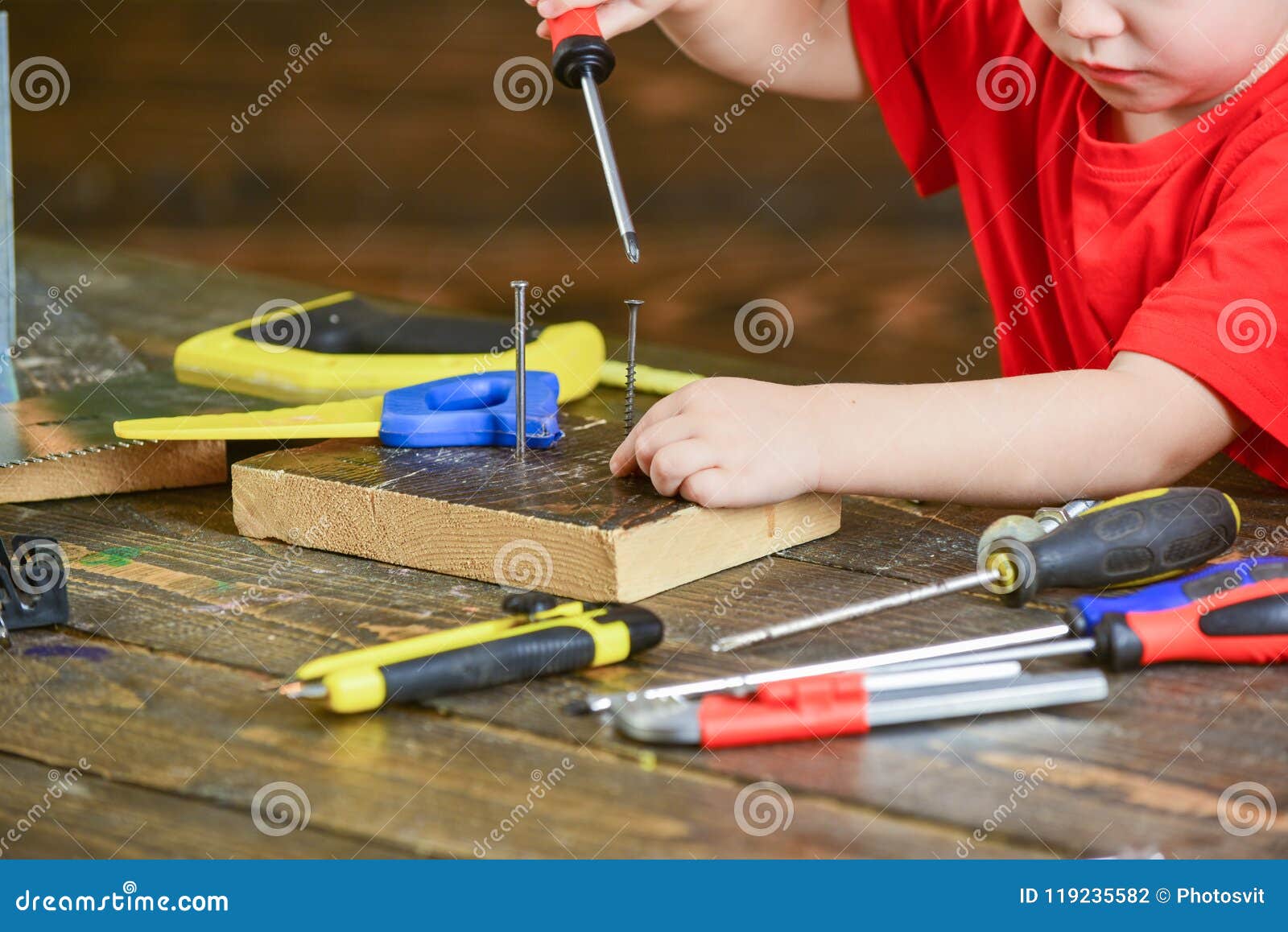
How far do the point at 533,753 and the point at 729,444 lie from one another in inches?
11.2

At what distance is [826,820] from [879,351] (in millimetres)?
2113

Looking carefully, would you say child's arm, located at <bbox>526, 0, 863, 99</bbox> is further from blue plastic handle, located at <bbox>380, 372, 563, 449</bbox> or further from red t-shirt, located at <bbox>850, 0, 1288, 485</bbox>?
blue plastic handle, located at <bbox>380, 372, 563, 449</bbox>

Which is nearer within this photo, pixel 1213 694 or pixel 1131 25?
pixel 1213 694

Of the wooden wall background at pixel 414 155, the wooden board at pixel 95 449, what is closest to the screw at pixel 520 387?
the wooden board at pixel 95 449

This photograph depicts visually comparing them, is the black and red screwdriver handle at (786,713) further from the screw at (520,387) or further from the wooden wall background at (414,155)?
the wooden wall background at (414,155)

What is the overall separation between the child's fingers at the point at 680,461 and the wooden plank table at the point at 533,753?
0.07 meters

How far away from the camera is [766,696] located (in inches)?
24.4

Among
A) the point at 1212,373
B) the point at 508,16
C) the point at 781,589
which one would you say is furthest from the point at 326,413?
the point at 508,16

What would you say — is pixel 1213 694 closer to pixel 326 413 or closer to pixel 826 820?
pixel 826 820

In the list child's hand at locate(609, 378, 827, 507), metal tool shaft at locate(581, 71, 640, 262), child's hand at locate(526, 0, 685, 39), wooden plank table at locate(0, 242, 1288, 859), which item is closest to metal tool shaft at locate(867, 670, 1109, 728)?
wooden plank table at locate(0, 242, 1288, 859)

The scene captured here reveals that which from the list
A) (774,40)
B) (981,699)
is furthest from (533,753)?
(774,40)

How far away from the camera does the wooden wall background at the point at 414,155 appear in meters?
3.12

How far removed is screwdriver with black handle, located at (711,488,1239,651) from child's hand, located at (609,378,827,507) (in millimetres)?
106

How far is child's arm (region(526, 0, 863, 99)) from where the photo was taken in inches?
49.9
